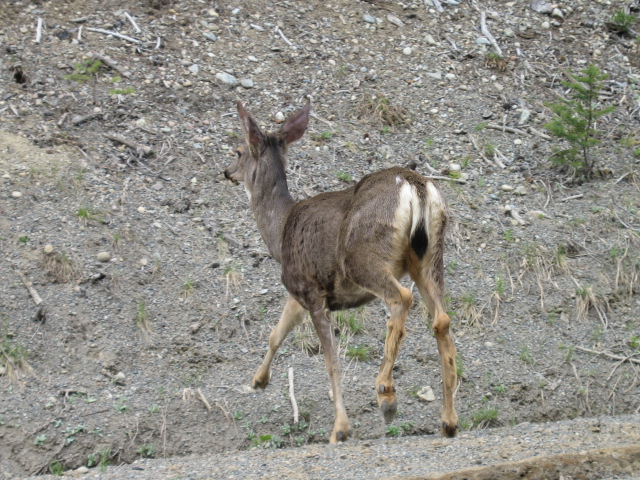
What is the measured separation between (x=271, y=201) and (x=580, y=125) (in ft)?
13.4

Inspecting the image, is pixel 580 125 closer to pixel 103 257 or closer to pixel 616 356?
pixel 616 356

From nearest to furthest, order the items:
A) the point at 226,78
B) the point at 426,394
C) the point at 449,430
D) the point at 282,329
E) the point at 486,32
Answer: the point at 449,430, the point at 282,329, the point at 426,394, the point at 226,78, the point at 486,32

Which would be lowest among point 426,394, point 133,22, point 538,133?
point 426,394

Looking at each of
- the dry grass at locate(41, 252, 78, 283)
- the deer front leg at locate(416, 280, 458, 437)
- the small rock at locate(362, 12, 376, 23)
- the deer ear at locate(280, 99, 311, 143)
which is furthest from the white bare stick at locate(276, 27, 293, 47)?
the deer front leg at locate(416, 280, 458, 437)

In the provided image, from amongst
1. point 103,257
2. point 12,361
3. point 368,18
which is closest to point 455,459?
point 12,361

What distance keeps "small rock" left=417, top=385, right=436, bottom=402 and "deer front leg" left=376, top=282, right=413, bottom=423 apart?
2.11 metres

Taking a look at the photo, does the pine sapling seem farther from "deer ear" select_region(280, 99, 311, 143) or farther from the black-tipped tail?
the black-tipped tail

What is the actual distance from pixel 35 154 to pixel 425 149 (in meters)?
4.80

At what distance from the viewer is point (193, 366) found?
8719 mm

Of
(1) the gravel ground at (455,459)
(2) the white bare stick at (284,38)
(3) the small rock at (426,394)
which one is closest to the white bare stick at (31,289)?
(1) the gravel ground at (455,459)

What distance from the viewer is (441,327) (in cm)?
662

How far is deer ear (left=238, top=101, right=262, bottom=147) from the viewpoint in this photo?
332 inches

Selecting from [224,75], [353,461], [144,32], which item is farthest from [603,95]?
[353,461]

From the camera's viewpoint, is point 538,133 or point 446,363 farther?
point 538,133
